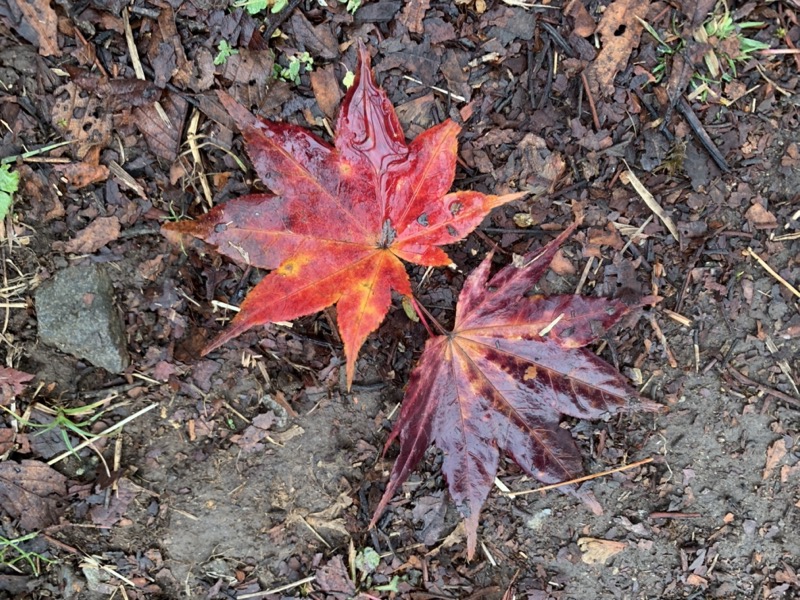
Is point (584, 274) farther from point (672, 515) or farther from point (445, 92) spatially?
point (672, 515)

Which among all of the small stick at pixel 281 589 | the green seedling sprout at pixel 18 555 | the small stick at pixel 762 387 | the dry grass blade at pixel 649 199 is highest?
the dry grass blade at pixel 649 199

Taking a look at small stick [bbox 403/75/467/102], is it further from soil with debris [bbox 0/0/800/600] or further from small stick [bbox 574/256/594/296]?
small stick [bbox 574/256/594/296]

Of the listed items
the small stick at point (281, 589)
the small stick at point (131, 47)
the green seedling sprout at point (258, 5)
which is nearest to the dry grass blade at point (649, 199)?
the green seedling sprout at point (258, 5)

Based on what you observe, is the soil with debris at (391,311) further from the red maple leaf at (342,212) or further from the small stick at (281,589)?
the red maple leaf at (342,212)

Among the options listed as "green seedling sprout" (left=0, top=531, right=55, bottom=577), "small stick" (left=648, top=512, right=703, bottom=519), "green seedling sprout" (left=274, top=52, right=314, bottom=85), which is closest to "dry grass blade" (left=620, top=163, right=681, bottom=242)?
"small stick" (left=648, top=512, right=703, bottom=519)

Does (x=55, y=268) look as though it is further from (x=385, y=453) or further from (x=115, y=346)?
(x=385, y=453)

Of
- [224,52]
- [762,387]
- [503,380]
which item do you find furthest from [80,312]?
[762,387]
